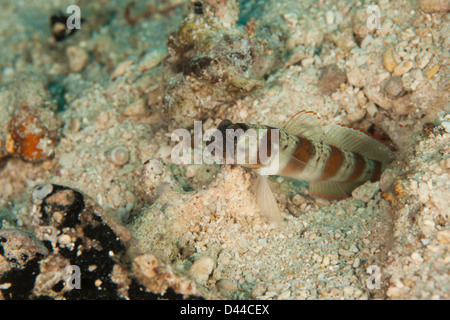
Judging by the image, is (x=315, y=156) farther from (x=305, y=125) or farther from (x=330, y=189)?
(x=330, y=189)

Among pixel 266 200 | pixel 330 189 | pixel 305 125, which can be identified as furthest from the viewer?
pixel 330 189

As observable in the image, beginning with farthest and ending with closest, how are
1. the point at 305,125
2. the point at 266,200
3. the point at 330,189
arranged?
the point at 330,189
the point at 305,125
the point at 266,200

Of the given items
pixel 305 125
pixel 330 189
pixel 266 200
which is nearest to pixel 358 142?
pixel 330 189

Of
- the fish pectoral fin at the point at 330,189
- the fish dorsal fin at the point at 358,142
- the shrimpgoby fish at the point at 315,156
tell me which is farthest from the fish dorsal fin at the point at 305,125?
the fish pectoral fin at the point at 330,189

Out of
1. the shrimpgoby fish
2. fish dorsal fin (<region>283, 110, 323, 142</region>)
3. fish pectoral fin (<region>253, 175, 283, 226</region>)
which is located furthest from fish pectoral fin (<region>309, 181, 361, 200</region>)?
fish pectoral fin (<region>253, 175, 283, 226</region>)

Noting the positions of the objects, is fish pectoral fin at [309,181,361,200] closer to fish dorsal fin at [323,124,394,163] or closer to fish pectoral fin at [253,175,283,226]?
fish dorsal fin at [323,124,394,163]

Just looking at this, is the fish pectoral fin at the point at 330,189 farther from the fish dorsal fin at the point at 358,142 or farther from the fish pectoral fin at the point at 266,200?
the fish pectoral fin at the point at 266,200

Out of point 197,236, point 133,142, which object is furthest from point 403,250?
point 133,142
